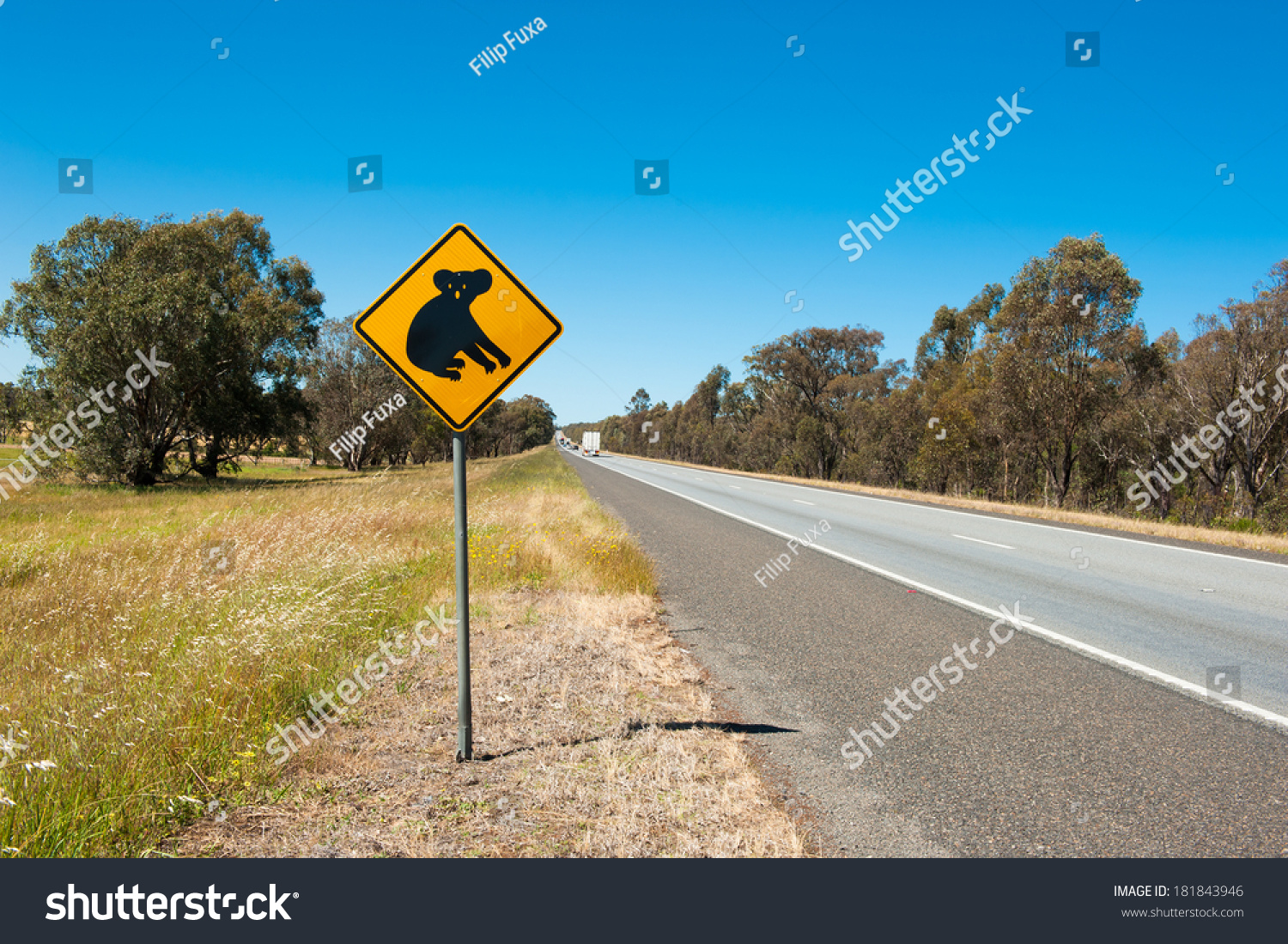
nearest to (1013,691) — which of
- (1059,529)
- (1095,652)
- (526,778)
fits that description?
(1095,652)

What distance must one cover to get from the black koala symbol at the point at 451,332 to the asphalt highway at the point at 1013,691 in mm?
2804

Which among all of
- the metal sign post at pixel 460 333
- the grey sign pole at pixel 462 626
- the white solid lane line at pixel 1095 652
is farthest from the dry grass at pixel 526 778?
the white solid lane line at pixel 1095 652

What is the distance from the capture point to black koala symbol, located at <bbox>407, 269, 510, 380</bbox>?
373 centimetres

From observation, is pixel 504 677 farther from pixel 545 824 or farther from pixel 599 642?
pixel 545 824

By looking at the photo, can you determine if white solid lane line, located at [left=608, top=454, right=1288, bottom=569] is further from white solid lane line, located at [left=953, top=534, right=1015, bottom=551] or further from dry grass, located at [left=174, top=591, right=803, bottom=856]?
dry grass, located at [left=174, top=591, right=803, bottom=856]

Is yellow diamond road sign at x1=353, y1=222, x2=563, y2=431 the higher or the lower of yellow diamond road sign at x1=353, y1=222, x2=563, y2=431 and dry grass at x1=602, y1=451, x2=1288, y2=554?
the higher

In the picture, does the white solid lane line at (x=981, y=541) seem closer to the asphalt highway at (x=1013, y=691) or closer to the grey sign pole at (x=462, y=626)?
the asphalt highway at (x=1013, y=691)

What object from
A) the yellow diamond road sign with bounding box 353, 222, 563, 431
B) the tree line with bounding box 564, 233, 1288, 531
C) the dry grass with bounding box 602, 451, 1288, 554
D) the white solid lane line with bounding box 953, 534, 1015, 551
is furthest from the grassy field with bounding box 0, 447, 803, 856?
the tree line with bounding box 564, 233, 1288, 531

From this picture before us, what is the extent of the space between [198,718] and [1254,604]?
9930 mm

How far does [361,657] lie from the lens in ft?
17.1

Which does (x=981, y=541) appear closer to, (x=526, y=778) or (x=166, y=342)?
(x=526, y=778)

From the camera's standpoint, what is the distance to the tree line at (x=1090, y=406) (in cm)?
3066

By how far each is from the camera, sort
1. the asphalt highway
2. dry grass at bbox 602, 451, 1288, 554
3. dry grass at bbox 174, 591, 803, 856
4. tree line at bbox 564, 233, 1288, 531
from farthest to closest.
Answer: tree line at bbox 564, 233, 1288, 531 < dry grass at bbox 602, 451, 1288, 554 < the asphalt highway < dry grass at bbox 174, 591, 803, 856

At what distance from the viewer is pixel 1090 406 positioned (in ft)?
106
